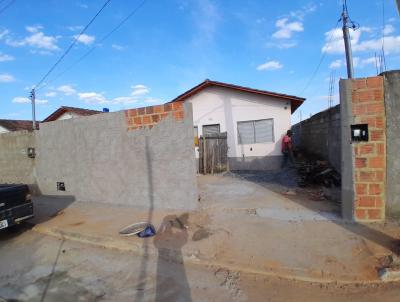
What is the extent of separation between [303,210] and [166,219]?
2.79 metres

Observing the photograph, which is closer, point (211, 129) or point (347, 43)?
point (347, 43)

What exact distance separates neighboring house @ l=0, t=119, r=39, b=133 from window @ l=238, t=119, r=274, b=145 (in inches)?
936

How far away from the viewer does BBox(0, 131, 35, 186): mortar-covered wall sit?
1005 cm

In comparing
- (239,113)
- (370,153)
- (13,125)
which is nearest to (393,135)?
(370,153)

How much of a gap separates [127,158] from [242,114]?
819cm

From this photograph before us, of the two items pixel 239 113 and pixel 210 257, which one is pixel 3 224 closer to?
pixel 210 257

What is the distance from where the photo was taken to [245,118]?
46.7 feet

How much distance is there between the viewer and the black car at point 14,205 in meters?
5.68

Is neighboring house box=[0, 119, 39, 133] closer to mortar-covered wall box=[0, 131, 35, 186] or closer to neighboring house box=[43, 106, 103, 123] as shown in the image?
neighboring house box=[43, 106, 103, 123]

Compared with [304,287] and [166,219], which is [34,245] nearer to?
[166,219]

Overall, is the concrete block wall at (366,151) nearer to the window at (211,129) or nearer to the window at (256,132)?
the window at (256,132)

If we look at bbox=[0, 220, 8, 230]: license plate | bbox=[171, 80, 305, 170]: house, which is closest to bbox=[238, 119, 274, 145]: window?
bbox=[171, 80, 305, 170]: house

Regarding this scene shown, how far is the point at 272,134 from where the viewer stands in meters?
13.8

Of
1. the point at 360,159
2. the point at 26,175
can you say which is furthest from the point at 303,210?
the point at 26,175
